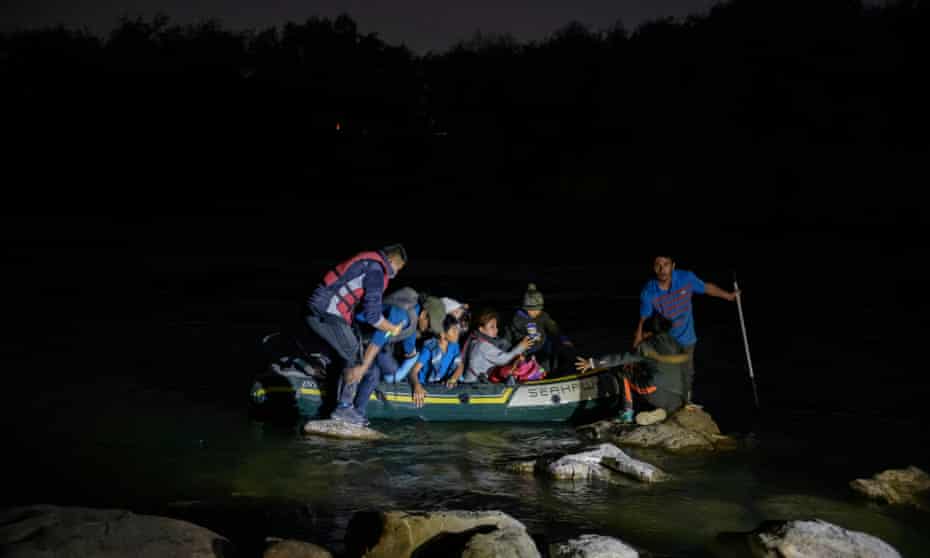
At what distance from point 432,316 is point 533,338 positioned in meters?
1.04

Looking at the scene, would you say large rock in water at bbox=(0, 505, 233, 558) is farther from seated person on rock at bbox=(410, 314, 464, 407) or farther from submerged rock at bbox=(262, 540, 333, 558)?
seated person on rock at bbox=(410, 314, 464, 407)

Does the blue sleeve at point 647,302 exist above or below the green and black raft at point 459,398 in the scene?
above

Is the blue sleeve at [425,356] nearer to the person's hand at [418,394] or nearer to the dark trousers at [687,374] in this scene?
the person's hand at [418,394]

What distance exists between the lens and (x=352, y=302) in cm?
943

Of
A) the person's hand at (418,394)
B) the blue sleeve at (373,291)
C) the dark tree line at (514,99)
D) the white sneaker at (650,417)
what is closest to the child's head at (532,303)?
the person's hand at (418,394)

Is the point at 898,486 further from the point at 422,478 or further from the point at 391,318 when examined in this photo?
the point at 391,318

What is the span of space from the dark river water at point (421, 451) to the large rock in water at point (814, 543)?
1.46ft

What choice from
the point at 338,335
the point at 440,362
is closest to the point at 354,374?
the point at 338,335

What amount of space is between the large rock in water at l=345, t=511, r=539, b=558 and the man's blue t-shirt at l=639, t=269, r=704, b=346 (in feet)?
12.3

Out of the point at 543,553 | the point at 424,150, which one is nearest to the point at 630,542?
the point at 543,553

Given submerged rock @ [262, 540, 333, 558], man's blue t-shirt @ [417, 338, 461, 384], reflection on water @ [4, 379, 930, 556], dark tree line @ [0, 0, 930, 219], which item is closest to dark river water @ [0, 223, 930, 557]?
reflection on water @ [4, 379, 930, 556]

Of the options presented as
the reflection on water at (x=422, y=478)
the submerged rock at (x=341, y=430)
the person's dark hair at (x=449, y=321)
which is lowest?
the reflection on water at (x=422, y=478)

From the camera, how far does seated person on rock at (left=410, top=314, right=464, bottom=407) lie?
10.3 metres

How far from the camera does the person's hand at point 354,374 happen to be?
375 inches
